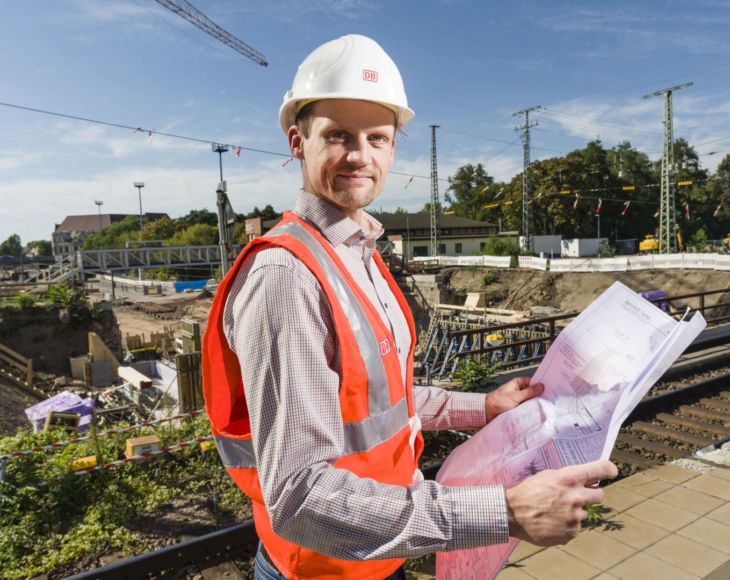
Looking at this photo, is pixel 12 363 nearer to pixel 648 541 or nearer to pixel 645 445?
pixel 645 445

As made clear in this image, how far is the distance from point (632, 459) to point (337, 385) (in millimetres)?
5552

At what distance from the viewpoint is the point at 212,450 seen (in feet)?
20.3

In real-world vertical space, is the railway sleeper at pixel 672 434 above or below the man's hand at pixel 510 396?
below

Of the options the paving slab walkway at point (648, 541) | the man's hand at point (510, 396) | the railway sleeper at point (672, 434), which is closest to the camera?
the man's hand at point (510, 396)

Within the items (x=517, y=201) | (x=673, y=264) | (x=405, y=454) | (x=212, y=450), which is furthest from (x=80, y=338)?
(x=517, y=201)

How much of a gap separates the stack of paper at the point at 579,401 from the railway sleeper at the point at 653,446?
17.0 ft

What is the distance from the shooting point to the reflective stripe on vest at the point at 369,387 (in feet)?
4.51

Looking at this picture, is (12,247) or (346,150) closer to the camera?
(346,150)

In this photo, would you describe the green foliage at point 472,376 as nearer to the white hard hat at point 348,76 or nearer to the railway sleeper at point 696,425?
the railway sleeper at point 696,425

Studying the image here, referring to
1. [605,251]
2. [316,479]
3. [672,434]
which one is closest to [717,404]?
[672,434]

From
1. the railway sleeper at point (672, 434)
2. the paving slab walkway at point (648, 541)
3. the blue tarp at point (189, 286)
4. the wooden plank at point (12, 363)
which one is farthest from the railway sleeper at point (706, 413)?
the blue tarp at point (189, 286)

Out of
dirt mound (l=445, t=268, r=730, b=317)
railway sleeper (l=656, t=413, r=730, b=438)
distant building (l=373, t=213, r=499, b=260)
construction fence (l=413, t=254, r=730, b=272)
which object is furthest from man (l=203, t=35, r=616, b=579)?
distant building (l=373, t=213, r=499, b=260)

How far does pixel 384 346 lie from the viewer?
1476 millimetres

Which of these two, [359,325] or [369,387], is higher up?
[359,325]
